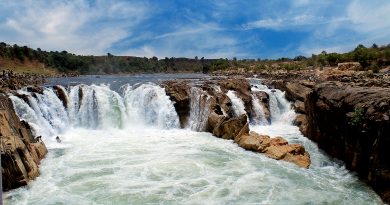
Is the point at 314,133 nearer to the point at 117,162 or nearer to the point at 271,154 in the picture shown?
the point at 271,154

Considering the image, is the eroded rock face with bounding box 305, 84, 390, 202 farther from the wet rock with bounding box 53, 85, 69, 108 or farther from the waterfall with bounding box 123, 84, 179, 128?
the wet rock with bounding box 53, 85, 69, 108

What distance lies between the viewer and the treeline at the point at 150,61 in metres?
63.5

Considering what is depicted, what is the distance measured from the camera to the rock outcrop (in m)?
17.0

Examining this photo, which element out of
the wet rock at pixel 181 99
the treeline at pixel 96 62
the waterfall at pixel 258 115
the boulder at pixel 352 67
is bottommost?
the waterfall at pixel 258 115

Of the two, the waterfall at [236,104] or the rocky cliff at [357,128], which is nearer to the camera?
the rocky cliff at [357,128]

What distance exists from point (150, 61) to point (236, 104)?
92587mm

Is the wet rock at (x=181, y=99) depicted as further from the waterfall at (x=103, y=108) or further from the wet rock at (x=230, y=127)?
the wet rock at (x=230, y=127)

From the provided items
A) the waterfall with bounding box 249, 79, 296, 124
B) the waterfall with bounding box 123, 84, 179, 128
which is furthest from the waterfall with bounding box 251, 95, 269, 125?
the waterfall with bounding box 123, 84, 179, 128

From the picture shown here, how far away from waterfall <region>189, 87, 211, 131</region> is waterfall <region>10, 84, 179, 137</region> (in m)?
1.19

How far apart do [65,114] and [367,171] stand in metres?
18.4

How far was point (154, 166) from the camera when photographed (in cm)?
1539

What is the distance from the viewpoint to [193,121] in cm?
2594

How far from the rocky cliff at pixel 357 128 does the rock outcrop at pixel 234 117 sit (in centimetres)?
171

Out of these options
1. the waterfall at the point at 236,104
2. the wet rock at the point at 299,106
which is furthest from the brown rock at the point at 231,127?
the wet rock at the point at 299,106
